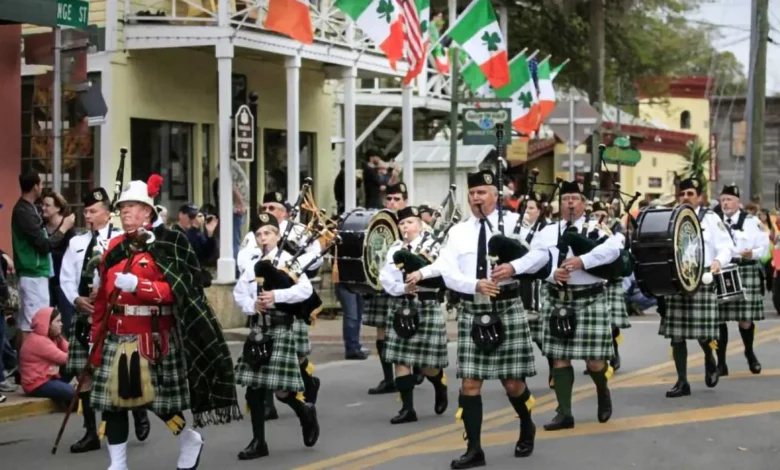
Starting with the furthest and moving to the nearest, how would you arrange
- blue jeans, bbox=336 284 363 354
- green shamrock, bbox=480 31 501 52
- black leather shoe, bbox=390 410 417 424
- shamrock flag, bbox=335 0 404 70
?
1. green shamrock, bbox=480 31 501 52
2. shamrock flag, bbox=335 0 404 70
3. blue jeans, bbox=336 284 363 354
4. black leather shoe, bbox=390 410 417 424

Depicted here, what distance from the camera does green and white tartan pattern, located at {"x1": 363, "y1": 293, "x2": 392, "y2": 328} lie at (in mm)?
12641

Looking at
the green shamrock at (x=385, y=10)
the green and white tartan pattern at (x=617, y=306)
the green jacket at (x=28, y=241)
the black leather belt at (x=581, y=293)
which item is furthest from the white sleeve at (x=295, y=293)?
the green shamrock at (x=385, y=10)

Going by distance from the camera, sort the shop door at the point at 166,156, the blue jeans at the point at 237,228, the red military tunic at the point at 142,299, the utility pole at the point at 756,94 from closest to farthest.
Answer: the red military tunic at the point at 142,299
the shop door at the point at 166,156
the blue jeans at the point at 237,228
the utility pole at the point at 756,94

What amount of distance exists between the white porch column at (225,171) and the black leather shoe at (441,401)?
727cm

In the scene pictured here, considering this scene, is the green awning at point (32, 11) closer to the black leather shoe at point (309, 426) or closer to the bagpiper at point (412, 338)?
the bagpiper at point (412, 338)

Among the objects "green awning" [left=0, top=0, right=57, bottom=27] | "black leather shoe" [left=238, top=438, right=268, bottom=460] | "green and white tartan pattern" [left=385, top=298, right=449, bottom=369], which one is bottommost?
"black leather shoe" [left=238, top=438, right=268, bottom=460]

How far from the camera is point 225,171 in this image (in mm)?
18359

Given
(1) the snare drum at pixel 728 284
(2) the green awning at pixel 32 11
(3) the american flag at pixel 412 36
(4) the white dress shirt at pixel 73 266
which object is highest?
(3) the american flag at pixel 412 36

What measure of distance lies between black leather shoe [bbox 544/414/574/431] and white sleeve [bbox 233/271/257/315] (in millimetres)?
2437

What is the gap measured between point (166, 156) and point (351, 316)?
235 inches

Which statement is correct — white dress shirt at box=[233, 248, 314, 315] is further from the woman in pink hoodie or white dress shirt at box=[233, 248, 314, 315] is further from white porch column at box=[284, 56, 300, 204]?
white porch column at box=[284, 56, 300, 204]

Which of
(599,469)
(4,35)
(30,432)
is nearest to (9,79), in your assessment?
(4,35)

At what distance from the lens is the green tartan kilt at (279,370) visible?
358 inches

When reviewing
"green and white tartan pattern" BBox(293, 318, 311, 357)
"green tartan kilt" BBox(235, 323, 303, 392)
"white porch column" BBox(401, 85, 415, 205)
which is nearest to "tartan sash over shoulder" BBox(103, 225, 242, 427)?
"green tartan kilt" BBox(235, 323, 303, 392)
